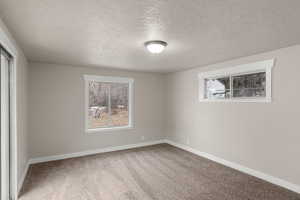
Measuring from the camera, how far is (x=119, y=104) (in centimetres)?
508

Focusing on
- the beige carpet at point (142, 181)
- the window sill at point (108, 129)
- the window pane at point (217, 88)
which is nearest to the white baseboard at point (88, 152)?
the beige carpet at point (142, 181)

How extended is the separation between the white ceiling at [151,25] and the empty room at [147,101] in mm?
15

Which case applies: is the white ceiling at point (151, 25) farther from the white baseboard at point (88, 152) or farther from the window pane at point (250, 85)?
the white baseboard at point (88, 152)

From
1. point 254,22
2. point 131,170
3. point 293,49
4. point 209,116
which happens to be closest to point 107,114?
point 131,170

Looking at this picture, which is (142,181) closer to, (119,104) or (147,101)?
(119,104)

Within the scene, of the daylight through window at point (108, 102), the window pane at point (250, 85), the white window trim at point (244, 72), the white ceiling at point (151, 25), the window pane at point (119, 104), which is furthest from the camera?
the window pane at point (119, 104)

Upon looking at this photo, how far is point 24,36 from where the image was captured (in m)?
2.34

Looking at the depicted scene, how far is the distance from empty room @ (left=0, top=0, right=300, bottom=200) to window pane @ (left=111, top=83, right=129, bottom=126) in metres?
0.03

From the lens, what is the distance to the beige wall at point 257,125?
8.89 feet

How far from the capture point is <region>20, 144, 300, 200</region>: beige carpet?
2.56 metres

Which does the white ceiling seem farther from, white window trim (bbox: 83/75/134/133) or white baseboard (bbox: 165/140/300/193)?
white baseboard (bbox: 165/140/300/193)

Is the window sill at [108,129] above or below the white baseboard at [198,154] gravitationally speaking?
above

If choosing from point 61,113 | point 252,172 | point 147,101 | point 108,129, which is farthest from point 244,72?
point 61,113

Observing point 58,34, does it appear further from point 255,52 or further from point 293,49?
point 293,49
